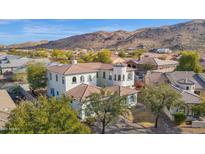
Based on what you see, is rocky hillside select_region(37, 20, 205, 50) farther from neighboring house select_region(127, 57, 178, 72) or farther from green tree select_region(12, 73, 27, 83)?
green tree select_region(12, 73, 27, 83)

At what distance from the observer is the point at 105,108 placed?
11.7 metres

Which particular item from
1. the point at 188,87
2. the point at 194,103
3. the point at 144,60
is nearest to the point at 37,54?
the point at 144,60

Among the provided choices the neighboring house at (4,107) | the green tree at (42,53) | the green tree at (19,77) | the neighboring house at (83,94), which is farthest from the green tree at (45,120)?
the green tree at (42,53)

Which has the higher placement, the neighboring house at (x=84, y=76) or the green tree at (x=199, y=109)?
the neighboring house at (x=84, y=76)

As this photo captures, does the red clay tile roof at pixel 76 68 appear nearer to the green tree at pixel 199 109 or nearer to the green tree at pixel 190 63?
the green tree at pixel 199 109

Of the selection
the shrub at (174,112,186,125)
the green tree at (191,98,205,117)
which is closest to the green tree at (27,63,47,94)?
the shrub at (174,112,186,125)

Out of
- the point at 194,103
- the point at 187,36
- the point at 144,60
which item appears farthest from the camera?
the point at 187,36

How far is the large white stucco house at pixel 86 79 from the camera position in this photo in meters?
Answer: 16.2

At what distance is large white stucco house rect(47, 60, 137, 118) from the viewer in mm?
16188

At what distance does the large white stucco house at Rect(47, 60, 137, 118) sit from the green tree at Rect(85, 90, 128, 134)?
264cm
